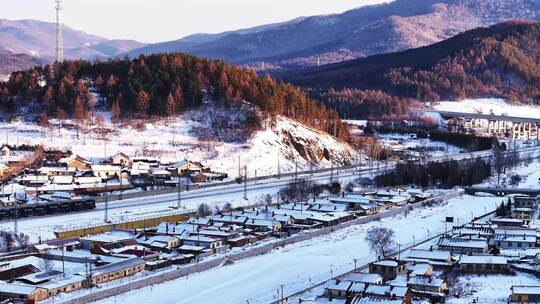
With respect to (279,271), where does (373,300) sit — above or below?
above

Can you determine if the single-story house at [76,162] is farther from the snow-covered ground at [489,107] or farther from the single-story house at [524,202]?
the snow-covered ground at [489,107]

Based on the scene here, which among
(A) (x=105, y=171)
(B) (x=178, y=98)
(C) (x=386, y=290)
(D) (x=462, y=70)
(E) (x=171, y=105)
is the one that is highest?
(D) (x=462, y=70)

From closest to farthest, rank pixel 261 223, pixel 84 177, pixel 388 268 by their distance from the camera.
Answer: pixel 388 268, pixel 261 223, pixel 84 177

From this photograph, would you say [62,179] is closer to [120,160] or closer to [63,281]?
[120,160]

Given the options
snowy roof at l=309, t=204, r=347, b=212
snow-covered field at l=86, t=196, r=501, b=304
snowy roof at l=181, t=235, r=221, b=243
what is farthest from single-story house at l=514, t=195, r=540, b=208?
snowy roof at l=181, t=235, r=221, b=243

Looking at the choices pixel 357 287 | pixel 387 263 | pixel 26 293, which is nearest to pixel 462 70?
pixel 387 263

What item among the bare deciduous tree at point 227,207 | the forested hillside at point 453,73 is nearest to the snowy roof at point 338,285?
the bare deciduous tree at point 227,207
